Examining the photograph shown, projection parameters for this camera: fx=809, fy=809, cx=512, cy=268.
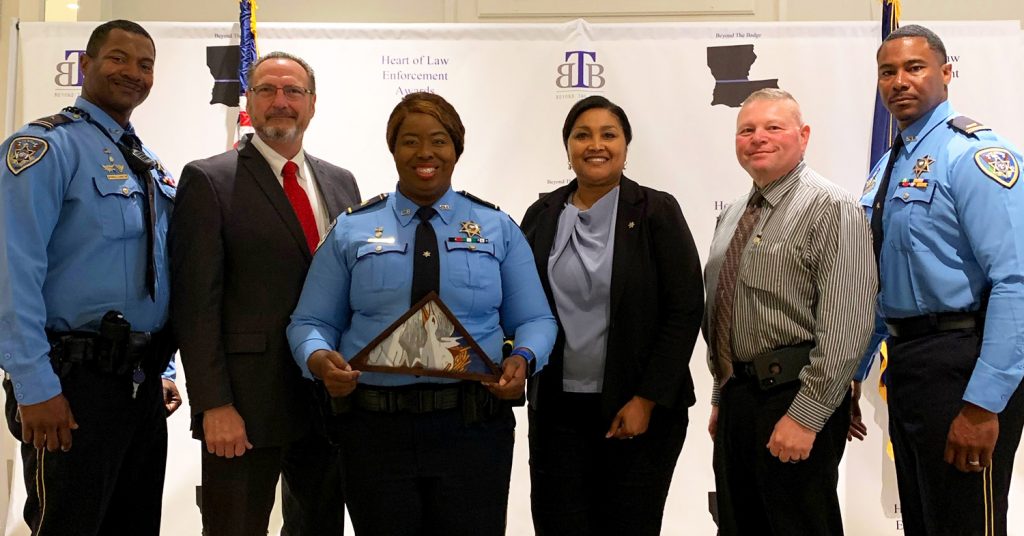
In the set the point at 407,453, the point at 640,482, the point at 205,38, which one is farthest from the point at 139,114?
the point at 640,482

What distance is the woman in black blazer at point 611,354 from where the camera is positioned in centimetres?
239

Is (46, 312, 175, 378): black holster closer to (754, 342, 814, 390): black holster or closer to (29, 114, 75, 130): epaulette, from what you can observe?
(29, 114, 75, 130): epaulette

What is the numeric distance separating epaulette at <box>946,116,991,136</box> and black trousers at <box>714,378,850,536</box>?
892 millimetres

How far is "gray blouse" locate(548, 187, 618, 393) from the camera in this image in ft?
7.97

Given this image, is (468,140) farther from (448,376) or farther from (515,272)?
(448,376)

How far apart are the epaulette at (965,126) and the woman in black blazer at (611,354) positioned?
90 cm

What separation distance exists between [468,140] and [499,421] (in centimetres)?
210

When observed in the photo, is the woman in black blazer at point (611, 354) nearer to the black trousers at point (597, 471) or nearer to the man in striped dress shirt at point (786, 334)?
the black trousers at point (597, 471)

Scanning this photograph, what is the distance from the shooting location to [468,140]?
3979mm

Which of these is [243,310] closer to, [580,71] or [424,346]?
[424,346]

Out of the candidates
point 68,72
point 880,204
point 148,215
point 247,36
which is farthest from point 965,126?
point 68,72

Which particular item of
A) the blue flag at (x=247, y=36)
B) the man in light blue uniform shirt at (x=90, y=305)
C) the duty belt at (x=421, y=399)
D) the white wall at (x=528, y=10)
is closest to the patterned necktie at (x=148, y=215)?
the man in light blue uniform shirt at (x=90, y=305)

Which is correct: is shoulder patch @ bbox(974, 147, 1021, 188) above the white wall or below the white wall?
below

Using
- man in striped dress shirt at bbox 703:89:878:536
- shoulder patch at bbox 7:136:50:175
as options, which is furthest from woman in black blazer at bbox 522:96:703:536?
shoulder patch at bbox 7:136:50:175
